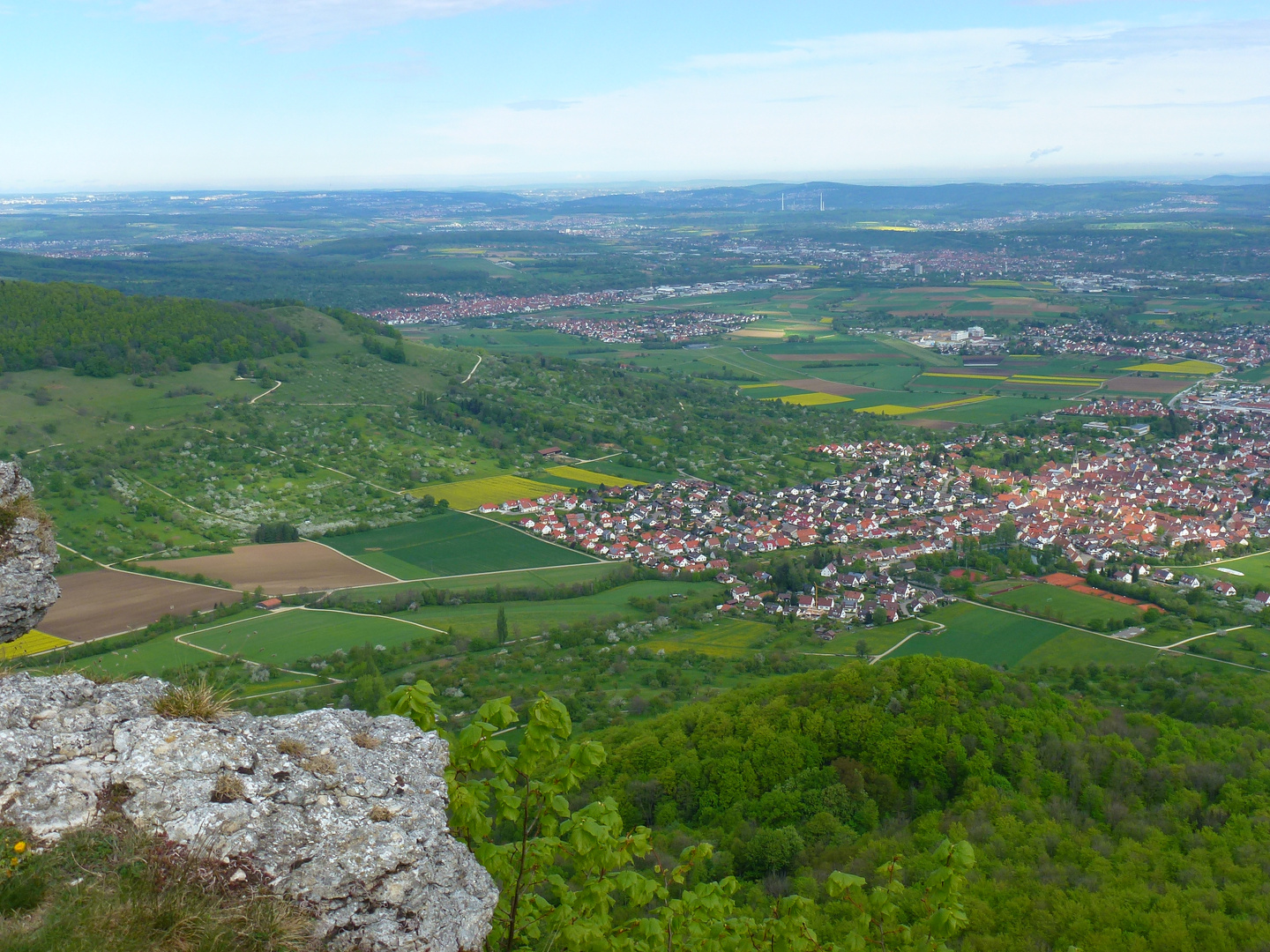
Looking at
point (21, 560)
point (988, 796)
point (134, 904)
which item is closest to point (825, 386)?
point (988, 796)

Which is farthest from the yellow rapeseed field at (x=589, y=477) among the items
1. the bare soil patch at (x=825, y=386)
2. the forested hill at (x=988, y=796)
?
the bare soil patch at (x=825, y=386)

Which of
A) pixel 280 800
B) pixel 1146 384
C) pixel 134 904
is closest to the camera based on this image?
pixel 134 904

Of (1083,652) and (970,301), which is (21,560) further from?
(970,301)

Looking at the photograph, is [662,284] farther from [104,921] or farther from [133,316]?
[104,921]

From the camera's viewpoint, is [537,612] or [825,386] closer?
[537,612]

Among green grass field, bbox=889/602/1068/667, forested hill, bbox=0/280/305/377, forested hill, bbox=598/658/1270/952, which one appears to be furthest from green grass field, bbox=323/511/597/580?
forested hill, bbox=0/280/305/377

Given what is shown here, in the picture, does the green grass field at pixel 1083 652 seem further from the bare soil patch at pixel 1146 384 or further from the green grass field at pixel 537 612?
the bare soil patch at pixel 1146 384
